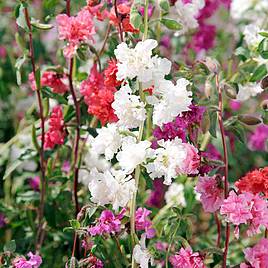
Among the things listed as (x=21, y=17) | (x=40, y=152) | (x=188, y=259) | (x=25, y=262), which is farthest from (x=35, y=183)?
(x=188, y=259)

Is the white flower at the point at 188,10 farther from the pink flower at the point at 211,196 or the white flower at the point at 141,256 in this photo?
the white flower at the point at 141,256

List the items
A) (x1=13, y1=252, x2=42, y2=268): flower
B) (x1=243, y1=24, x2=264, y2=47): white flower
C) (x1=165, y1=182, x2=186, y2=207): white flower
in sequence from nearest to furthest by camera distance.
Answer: (x1=13, y1=252, x2=42, y2=268): flower
(x1=243, y1=24, x2=264, y2=47): white flower
(x1=165, y1=182, x2=186, y2=207): white flower

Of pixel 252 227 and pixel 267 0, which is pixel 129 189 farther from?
pixel 267 0

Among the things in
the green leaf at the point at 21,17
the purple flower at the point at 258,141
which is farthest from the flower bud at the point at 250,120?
the purple flower at the point at 258,141

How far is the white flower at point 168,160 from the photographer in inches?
42.0

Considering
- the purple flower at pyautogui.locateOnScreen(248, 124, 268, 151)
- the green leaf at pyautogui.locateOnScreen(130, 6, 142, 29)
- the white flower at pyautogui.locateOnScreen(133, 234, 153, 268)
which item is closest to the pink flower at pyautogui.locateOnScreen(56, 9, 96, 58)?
the green leaf at pyautogui.locateOnScreen(130, 6, 142, 29)

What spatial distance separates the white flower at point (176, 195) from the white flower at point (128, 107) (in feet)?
1.89

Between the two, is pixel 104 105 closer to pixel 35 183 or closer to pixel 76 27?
pixel 76 27

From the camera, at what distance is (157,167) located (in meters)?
1.07

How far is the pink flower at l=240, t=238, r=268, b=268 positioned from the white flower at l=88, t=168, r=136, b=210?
22 centimetres

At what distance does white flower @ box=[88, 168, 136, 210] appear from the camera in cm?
110

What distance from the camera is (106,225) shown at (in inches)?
45.9

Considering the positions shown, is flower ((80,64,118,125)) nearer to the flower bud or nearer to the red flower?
the red flower

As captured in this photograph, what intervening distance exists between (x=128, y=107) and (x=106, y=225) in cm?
20
